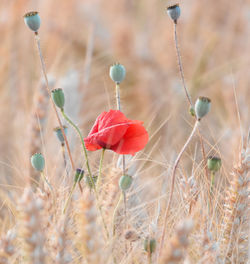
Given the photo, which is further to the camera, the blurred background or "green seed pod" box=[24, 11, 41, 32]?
the blurred background

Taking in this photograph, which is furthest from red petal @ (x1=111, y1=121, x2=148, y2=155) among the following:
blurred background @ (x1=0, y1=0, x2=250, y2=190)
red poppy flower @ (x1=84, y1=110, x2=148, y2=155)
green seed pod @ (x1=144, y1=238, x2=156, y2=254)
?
blurred background @ (x1=0, y1=0, x2=250, y2=190)

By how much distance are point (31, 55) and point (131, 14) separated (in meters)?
1.06

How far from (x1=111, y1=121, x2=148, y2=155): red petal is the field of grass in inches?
2.0

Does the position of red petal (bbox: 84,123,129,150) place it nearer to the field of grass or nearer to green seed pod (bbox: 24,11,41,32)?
the field of grass

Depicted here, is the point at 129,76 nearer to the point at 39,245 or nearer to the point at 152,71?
the point at 152,71

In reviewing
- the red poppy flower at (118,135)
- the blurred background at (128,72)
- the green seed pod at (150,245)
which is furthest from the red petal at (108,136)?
the blurred background at (128,72)

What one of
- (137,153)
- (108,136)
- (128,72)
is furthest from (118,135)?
(128,72)

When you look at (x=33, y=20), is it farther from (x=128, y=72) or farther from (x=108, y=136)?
(x=128, y=72)

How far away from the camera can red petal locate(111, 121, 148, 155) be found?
0.66m

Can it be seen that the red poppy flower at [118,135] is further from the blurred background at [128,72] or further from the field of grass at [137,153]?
the blurred background at [128,72]

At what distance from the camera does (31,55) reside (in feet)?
7.22

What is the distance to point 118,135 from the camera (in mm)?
666

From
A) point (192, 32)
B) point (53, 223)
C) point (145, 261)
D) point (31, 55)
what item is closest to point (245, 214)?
point (145, 261)

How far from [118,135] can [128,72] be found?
151 centimetres
